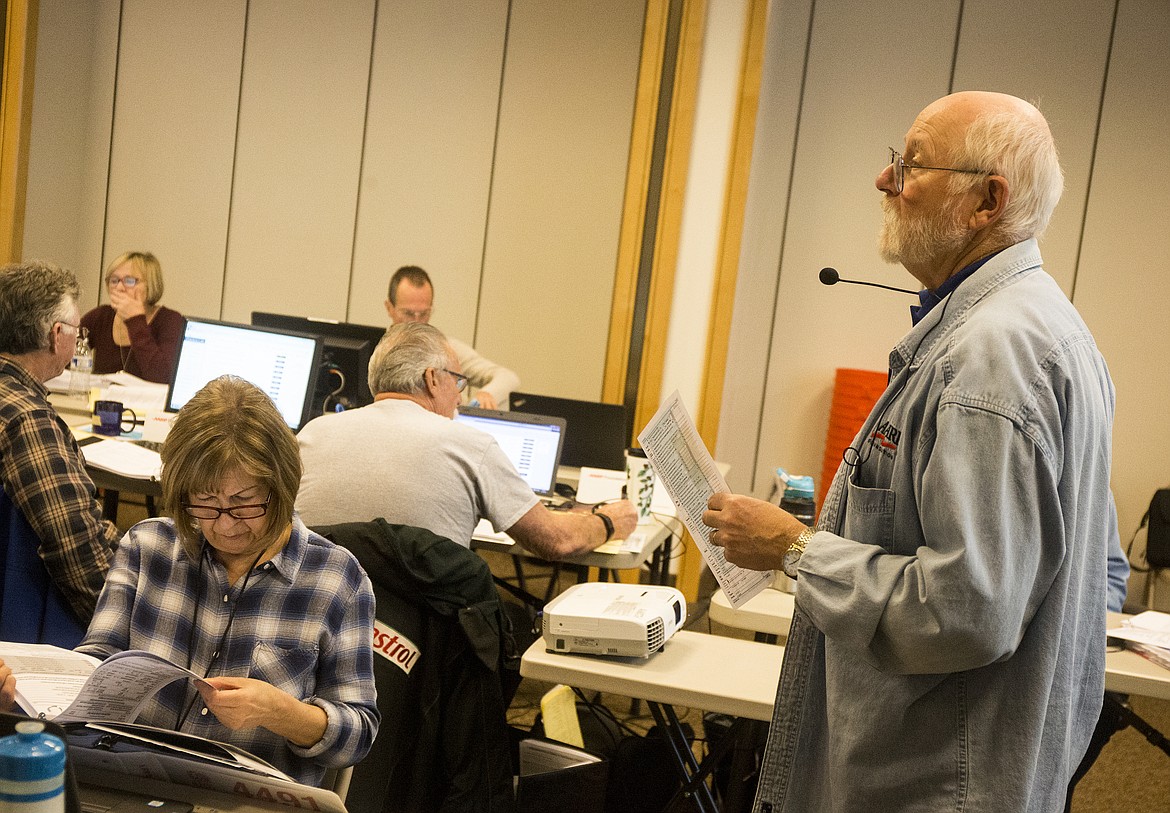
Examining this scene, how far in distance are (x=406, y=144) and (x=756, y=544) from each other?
5.41 meters

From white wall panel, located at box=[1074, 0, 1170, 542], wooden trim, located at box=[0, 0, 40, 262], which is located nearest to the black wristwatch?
white wall panel, located at box=[1074, 0, 1170, 542]

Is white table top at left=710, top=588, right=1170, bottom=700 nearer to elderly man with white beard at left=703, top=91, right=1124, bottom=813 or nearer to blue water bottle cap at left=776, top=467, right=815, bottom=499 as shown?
blue water bottle cap at left=776, top=467, right=815, bottom=499

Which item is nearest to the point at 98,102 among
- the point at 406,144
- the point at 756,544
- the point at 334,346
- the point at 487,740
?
the point at 406,144

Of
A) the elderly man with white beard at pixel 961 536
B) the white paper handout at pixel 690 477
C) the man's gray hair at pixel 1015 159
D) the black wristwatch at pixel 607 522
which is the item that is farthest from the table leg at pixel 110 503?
the man's gray hair at pixel 1015 159

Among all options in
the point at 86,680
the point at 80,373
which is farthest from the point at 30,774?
the point at 80,373

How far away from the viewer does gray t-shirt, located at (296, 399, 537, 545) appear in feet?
8.54

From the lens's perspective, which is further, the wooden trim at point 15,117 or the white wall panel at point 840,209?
the wooden trim at point 15,117

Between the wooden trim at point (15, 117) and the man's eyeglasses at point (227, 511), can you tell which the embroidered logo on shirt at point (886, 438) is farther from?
the wooden trim at point (15, 117)

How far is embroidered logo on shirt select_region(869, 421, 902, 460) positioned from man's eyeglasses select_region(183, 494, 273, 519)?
0.87 m

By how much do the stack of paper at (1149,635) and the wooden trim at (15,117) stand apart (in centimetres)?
589

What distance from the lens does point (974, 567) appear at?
1.22 m

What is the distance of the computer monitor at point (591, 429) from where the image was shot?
401 centimetres

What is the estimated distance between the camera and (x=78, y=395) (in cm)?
452

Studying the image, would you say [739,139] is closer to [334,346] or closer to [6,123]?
[334,346]
